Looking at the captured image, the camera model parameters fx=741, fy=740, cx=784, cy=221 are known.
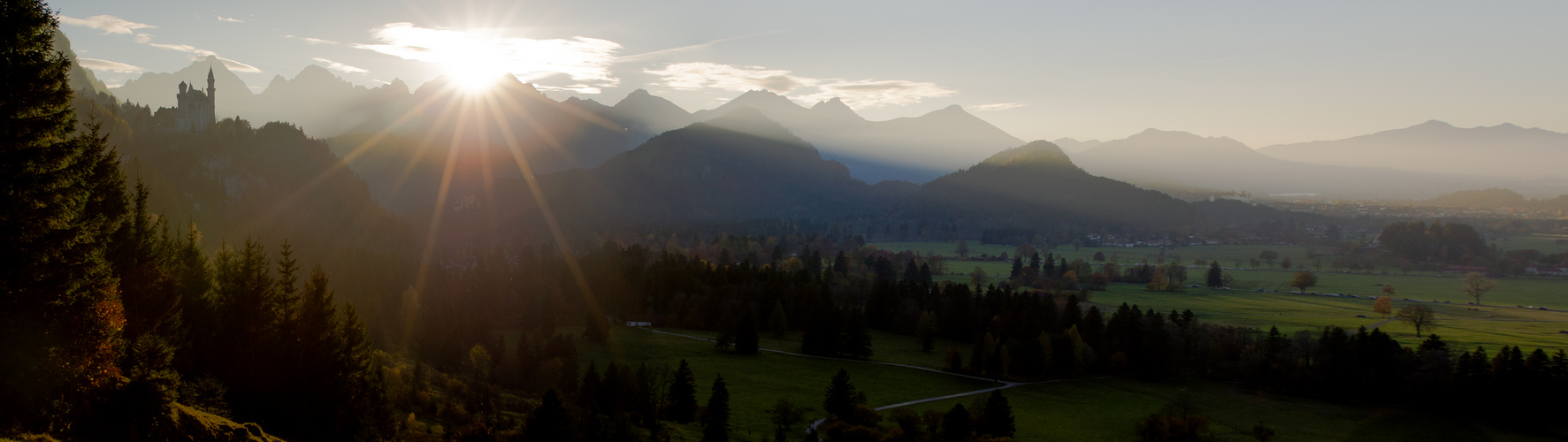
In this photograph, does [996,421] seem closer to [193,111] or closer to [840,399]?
[840,399]

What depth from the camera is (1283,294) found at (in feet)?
413

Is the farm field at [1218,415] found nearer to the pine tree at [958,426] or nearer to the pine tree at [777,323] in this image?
the pine tree at [958,426]

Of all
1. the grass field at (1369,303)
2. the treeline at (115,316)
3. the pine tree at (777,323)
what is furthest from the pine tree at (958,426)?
the grass field at (1369,303)

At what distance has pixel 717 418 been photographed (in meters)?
46.9

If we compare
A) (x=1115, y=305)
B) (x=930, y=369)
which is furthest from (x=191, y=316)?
(x=1115, y=305)

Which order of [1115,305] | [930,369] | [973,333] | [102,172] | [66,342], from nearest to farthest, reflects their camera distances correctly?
[66,342] → [102,172] → [930,369] → [973,333] → [1115,305]

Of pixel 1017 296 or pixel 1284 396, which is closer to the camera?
pixel 1284 396

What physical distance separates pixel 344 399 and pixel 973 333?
7605cm

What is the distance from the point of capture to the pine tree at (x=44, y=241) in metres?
20.5

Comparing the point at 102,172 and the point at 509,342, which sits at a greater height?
the point at 102,172

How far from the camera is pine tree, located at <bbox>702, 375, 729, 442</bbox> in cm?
4456

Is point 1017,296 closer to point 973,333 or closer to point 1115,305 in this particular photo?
point 973,333

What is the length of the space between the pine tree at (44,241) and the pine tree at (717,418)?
28128 millimetres

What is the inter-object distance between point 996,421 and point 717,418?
19.5 meters
